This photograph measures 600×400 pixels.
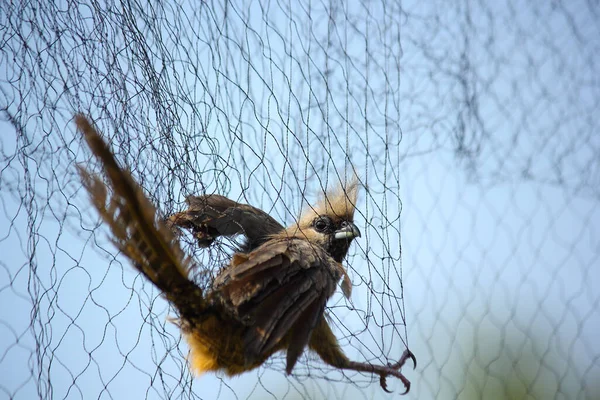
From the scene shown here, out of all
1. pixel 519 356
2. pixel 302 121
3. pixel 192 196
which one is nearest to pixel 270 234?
pixel 192 196

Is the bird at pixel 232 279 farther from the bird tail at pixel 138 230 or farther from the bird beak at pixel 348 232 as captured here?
the bird beak at pixel 348 232

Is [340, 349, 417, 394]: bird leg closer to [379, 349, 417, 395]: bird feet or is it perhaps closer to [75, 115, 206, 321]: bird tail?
[379, 349, 417, 395]: bird feet

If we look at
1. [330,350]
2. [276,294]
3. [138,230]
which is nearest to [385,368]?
[330,350]

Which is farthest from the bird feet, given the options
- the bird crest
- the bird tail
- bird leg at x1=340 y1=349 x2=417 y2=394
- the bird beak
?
the bird tail

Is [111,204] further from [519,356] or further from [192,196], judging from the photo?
[519,356]

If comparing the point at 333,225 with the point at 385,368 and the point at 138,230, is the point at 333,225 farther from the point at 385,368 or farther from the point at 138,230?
the point at 138,230

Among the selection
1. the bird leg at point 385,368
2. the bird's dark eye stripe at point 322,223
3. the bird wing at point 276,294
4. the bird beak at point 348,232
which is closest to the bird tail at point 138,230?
the bird wing at point 276,294
